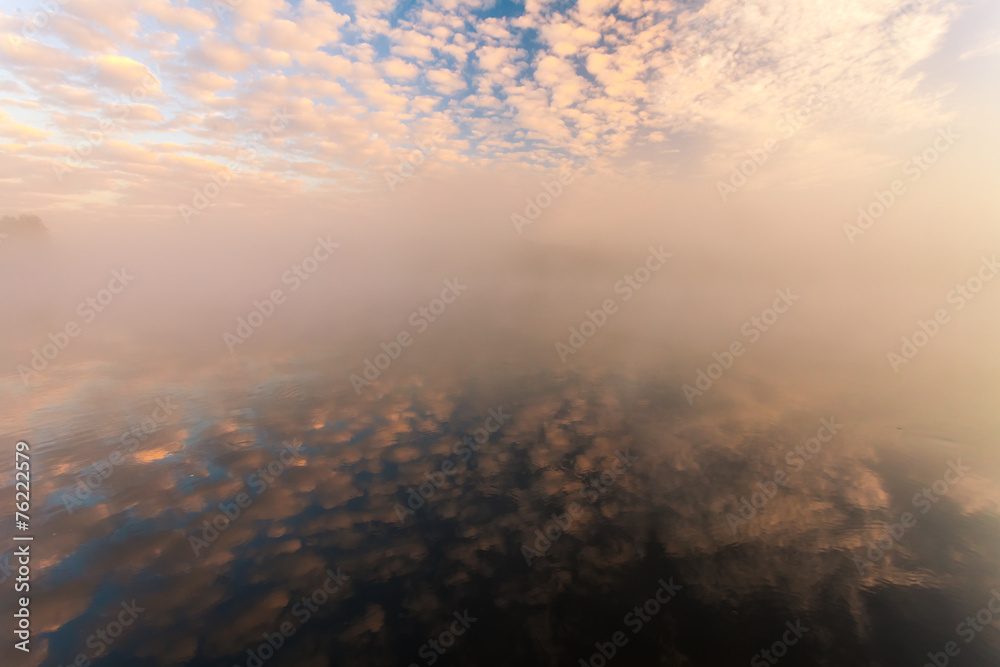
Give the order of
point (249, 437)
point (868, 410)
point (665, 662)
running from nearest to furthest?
point (665, 662), point (249, 437), point (868, 410)

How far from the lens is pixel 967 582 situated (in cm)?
1224

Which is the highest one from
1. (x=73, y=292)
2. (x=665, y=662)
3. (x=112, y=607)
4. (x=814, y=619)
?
(x=73, y=292)

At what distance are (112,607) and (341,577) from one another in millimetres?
6243

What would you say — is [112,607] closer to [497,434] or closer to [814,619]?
[497,434]

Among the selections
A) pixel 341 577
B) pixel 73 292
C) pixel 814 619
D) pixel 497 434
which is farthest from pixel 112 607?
pixel 73 292
